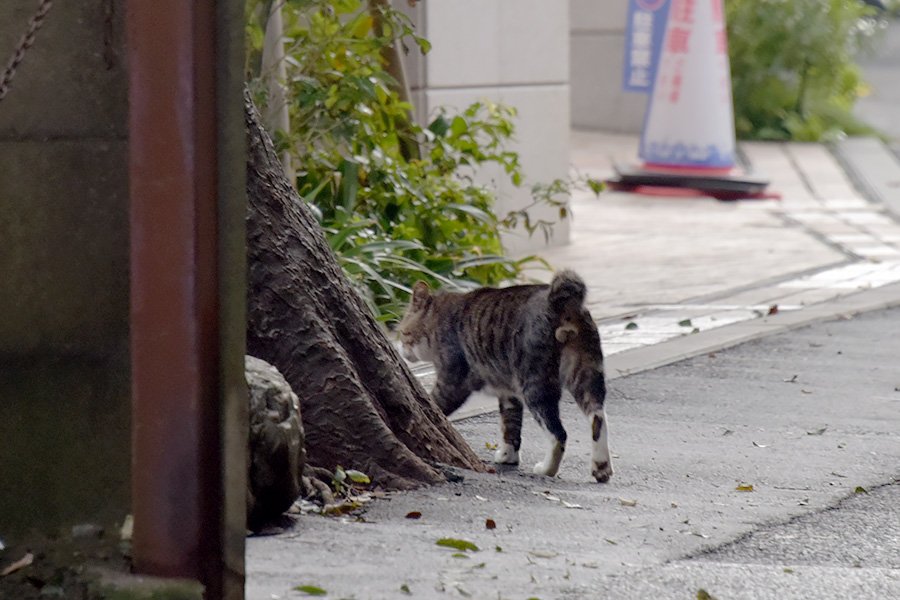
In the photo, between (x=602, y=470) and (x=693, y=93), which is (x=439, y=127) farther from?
(x=693, y=93)

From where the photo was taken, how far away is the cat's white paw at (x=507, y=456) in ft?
Result: 16.3

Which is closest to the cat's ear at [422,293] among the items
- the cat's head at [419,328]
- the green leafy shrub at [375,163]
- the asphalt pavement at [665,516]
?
the cat's head at [419,328]

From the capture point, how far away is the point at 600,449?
4652 millimetres

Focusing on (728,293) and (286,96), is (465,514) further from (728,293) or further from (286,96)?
(728,293)

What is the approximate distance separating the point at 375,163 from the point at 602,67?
13.5 meters

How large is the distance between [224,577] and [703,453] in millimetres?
2734

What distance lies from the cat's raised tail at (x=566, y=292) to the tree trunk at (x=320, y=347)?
0.68 m

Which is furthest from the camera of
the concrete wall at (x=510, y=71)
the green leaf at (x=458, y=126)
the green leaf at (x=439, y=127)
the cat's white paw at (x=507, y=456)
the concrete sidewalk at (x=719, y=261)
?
the concrete wall at (x=510, y=71)

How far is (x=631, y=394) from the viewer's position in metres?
6.25

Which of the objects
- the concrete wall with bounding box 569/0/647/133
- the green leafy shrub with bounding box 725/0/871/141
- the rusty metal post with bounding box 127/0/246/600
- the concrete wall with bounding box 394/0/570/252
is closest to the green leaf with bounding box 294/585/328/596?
A: the rusty metal post with bounding box 127/0/246/600

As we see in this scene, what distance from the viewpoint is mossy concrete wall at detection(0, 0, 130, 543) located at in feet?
10.4

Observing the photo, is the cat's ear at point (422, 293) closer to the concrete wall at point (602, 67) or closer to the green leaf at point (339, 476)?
the green leaf at point (339, 476)

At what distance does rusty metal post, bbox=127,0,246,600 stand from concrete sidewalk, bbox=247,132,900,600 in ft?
0.97

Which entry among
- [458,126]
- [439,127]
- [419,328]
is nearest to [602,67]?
[439,127]
